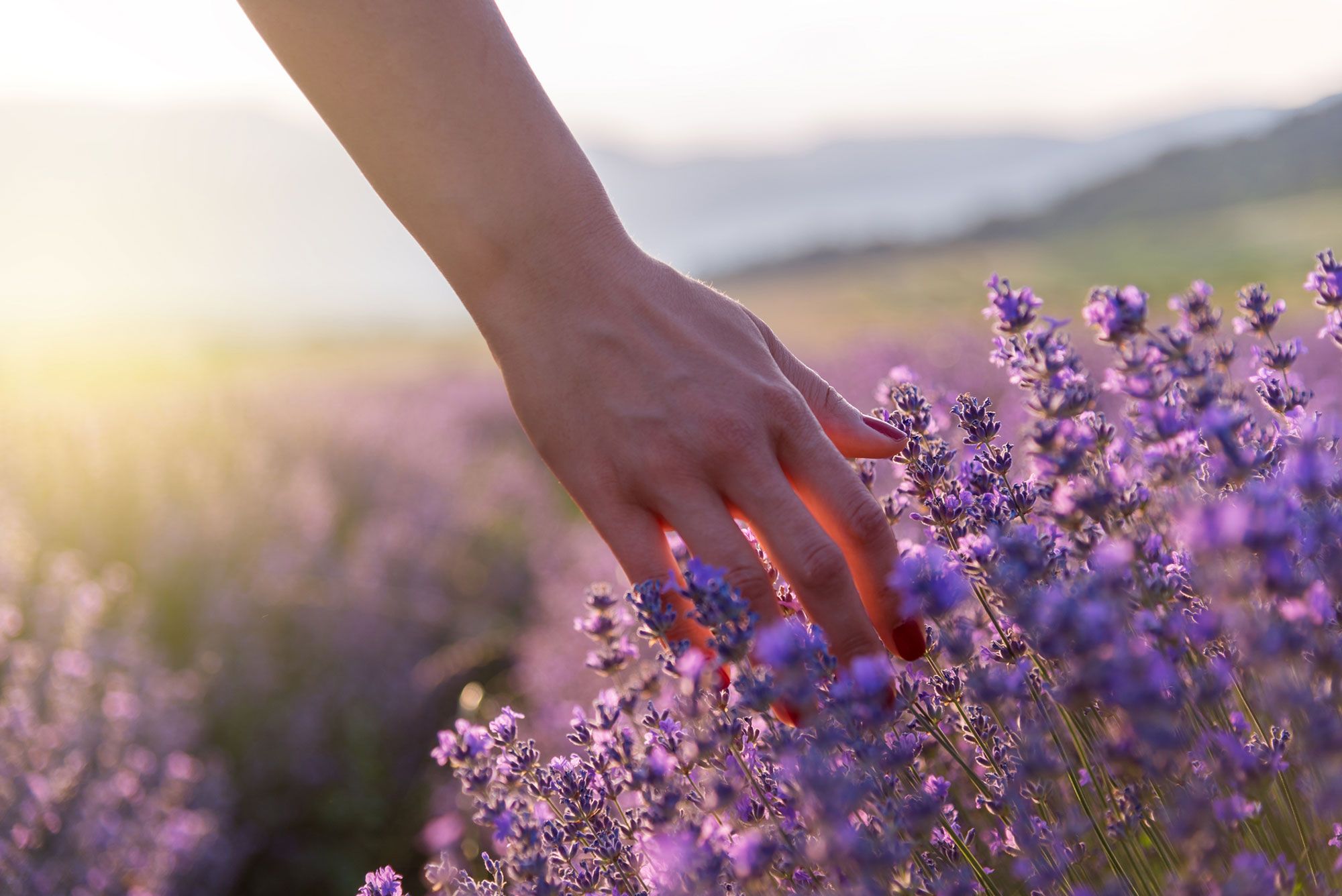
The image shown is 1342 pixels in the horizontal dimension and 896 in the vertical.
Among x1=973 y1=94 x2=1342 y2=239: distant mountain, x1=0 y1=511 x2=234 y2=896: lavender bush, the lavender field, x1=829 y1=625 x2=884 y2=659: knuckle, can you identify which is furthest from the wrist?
x1=973 y1=94 x2=1342 y2=239: distant mountain

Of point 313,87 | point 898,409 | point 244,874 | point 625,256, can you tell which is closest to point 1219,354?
point 898,409

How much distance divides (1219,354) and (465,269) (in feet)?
4.10

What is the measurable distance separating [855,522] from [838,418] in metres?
0.25

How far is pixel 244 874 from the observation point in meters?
3.75

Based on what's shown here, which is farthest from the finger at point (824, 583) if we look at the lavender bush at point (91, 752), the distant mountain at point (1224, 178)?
the distant mountain at point (1224, 178)

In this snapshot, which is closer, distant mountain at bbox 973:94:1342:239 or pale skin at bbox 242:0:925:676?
pale skin at bbox 242:0:925:676

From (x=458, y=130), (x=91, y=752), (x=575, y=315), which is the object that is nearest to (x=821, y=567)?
(x=575, y=315)

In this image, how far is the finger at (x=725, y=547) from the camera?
143 centimetres

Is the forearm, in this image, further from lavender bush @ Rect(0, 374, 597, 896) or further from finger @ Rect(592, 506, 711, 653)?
lavender bush @ Rect(0, 374, 597, 896)

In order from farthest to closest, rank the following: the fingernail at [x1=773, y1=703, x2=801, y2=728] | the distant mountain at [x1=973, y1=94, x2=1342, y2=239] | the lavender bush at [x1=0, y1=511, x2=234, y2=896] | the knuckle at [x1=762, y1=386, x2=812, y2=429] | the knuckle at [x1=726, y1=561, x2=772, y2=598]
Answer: the distant mountain at [x1=973, y1=94, x2=1342, y2=239], the lavender bush at [x1=0, y1=511, x2=234, y2=896], the knuckle at [x1=762, y1=386, x2=812, y2=429], the knuckle at [x1=726, y1=561, x2=772, y2=598], the fingernail at [x1=773, y1=703, x2=801, y2=728]

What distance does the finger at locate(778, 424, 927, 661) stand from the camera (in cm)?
150

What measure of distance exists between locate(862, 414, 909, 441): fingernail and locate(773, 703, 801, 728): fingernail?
509mm

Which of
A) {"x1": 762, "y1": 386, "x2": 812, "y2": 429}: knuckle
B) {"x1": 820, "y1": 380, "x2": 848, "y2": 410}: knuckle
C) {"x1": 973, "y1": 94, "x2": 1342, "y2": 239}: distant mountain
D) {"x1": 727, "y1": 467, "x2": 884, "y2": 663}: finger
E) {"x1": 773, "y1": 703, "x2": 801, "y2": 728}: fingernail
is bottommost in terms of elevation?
{"x1": 973, "y1": 94, "x2": 1342, "y2": 239}: distant mountain

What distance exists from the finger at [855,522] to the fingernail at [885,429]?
12 centimetres
